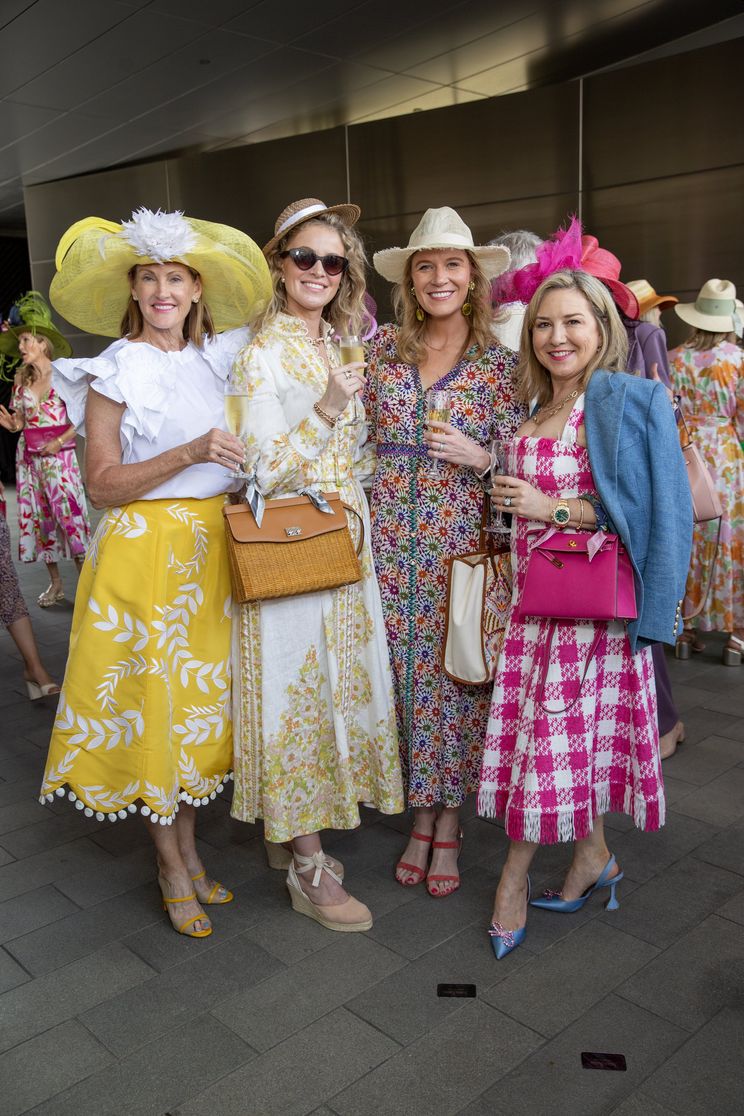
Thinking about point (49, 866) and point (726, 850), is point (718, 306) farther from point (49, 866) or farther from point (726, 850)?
point (49, 866)

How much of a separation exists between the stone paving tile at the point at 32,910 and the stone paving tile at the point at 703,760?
7.09 ft

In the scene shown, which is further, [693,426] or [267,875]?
[693,426]

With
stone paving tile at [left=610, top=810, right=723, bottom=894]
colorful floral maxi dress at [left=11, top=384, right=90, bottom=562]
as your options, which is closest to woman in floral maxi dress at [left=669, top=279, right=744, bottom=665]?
stone paving tile at [left=610, top=810, right=723, bottom=894]

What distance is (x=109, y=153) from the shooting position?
1011cm

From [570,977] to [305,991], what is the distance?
0.65 m

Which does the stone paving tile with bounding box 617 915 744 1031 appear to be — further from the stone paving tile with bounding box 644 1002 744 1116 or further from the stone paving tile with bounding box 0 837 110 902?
the stone paving tile with bounding box 0 837 110 902

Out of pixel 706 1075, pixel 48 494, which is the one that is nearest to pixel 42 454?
pixel 48 494

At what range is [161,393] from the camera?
2412 millimetres

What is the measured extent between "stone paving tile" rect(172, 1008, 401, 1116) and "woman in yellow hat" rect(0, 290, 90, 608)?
16.6ft

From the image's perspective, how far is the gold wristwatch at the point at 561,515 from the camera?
2.29m

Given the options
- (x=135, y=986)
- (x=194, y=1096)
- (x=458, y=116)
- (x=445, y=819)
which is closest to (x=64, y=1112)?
(x=194, y=1096)

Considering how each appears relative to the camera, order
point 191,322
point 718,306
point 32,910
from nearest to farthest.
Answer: point 191,322 → point 32,910 → point 718,306

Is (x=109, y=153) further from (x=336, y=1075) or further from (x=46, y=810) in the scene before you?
(x=336, y=1075)

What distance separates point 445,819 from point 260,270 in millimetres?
1633
